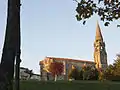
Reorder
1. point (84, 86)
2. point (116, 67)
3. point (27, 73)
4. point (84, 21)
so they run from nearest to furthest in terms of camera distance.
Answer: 1. point (84, 21)
2. point (84, 86)
3. point (27, 73)
4. point (116, 67)

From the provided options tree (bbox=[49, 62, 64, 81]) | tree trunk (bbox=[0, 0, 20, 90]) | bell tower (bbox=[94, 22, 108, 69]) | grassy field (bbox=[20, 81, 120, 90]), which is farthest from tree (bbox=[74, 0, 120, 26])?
bell tower (bbox=[94, 22, 108, 69])

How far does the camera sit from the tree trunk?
10.4 metres

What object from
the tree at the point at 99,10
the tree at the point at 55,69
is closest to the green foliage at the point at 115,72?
the tree at the point at 55,69

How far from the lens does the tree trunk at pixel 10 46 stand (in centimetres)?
1038

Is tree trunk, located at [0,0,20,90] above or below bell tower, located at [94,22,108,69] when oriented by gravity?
below

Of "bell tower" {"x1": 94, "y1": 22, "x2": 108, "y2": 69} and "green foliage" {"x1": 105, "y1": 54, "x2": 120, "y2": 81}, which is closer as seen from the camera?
"green foliage" {"x1": 105, "y1": 54, "x2": 120, "y2": 81}

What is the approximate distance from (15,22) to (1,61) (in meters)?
1.44

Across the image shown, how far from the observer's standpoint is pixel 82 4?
12398 mm

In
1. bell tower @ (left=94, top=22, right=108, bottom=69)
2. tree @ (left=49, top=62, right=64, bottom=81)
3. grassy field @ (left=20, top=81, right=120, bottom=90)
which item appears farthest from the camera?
bell tower @ (left=94, top=22, right=108, bottom=69)

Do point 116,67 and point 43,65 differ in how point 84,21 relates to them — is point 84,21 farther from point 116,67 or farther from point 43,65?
point 43,65

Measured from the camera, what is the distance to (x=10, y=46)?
10.7 meters

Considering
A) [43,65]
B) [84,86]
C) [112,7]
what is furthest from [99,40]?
[112,7]

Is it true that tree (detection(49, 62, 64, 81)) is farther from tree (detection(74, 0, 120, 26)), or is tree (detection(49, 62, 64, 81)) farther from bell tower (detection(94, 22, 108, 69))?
tree (detection(74, 0, 120, 26))

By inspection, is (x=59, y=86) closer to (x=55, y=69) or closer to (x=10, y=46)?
(x=10, y=46)
